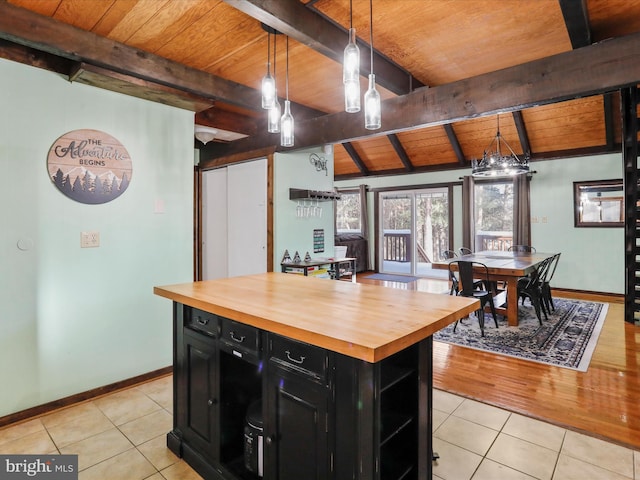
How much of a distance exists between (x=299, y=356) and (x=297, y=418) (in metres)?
0.25

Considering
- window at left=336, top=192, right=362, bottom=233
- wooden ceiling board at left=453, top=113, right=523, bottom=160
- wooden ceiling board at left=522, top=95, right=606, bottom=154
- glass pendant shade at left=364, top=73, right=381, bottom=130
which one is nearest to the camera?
glass pendant shade at left=364, top=73, right=381, bottom=130

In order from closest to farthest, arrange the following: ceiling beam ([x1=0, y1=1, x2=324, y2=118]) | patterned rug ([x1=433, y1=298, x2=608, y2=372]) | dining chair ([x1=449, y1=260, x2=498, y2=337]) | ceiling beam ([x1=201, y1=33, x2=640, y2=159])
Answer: ceiling beam ([x1=0, y1=1, x2=324, y2=118]), ceiling beam ([x1=201, y1=33, x2=640, y2=159]), patterned rug ([x1=433, y1=298, x2=608, y2=372]), dining chair ([x1=449, y1=260, x2=498, y2=337])

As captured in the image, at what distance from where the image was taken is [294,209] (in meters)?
4.54

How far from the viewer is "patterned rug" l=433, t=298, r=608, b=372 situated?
3.37 metres

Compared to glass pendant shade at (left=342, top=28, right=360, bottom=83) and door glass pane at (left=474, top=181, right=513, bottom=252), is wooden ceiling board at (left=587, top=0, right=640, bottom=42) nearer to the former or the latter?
glass pendant shade at (left=342, top=28, right=360, bottom=83)

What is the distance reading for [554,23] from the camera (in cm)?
Answer: 256

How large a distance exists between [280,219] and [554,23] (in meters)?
3.14

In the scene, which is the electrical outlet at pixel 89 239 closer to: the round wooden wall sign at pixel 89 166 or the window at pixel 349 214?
the round wooden wall sign at pixel 89 166

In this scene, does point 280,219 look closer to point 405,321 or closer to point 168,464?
point 168,464

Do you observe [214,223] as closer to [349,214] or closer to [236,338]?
[236,338]

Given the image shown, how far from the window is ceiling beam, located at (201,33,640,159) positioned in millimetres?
5567

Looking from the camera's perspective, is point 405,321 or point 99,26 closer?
point 405,321

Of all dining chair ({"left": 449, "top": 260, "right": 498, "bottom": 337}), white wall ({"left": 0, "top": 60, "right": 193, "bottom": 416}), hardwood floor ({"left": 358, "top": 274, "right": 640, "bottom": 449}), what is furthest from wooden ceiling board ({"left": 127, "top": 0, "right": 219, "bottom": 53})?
dining chair ({"left": 449, "top": 260, "right": 498, "bottom": 337})

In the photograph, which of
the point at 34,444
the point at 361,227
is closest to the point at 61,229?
the point at 34,444
